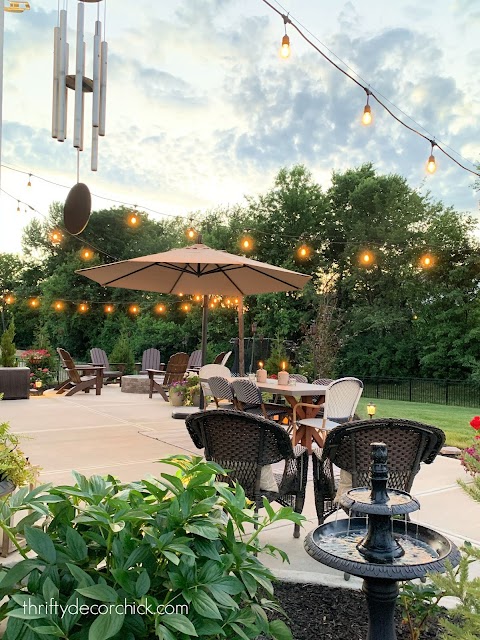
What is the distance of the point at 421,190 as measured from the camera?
19.3 meters

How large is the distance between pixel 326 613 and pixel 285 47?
4.51 m

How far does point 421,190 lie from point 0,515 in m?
20.1

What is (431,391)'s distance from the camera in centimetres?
1603

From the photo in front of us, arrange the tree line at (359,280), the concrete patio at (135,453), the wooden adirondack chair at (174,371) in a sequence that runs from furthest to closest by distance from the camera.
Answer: the tree line at (359,280) → the wooden adirondack chair at (174,371) → the concrete patio at (135,453)

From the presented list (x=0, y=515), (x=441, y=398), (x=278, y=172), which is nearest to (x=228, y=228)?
(x=278, y=172)

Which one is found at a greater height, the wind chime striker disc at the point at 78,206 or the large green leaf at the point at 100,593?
the wind chime striker disc at the point at 78,206

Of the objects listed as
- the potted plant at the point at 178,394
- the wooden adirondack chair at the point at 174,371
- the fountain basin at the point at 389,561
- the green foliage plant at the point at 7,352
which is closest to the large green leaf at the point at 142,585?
the fountain basin at the point at 389,561

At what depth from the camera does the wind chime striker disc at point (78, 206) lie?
4.21 m

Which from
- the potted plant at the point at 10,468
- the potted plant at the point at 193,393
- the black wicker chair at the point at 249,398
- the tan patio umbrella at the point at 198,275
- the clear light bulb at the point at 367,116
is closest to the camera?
the potted plant at the point at 10,468

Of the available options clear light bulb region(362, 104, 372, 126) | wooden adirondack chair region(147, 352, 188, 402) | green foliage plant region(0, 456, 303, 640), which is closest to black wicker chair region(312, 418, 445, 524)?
green foliage plant region(0, 456, 303, 640)

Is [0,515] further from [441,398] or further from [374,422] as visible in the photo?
[441,398]

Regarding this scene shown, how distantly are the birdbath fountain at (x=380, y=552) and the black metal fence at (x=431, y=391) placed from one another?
13905 mm

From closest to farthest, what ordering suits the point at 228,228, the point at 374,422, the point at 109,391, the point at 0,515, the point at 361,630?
the point at 0,515 → the point at 361,630 → the point at 374,422 → the point at 109,391 → the point at 228,228

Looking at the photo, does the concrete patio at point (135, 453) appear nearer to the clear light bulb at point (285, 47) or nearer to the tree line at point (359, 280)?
the clear light bulb at point (285, 47)
